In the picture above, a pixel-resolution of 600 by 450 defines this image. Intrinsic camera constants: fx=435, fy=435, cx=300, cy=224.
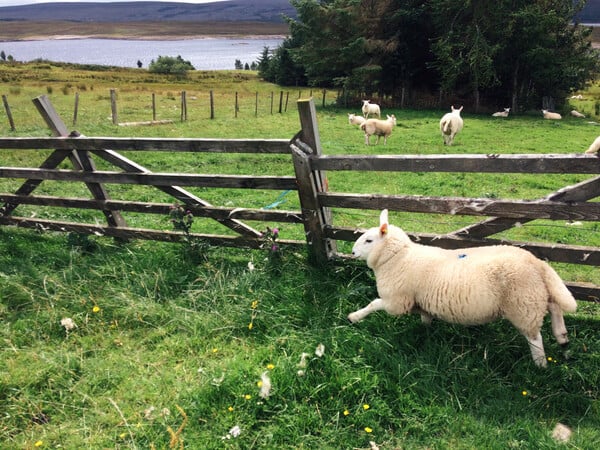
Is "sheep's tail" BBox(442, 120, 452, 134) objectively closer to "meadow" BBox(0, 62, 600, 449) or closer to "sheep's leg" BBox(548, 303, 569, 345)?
"meadow" BBox(0, 62, 600, 449)

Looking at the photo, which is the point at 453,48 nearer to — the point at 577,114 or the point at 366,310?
the point at 577,114

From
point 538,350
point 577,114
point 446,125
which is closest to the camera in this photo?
point 538,350

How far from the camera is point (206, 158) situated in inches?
477

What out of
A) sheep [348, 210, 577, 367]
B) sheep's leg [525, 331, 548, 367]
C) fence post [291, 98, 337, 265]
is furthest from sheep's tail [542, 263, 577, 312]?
fence post [291, 98, 337, 265]

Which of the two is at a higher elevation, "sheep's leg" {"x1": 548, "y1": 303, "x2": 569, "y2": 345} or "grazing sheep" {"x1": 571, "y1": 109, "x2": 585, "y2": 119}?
"grazing sheep" {"x1": 571, "y1": 109, "x2": 585, "y2": 119}

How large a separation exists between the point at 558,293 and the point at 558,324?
32cm

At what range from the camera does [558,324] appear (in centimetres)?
333

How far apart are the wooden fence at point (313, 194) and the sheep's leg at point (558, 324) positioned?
604mm

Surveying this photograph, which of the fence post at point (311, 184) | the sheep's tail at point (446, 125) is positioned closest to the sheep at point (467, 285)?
the fence post at point (311, 184)

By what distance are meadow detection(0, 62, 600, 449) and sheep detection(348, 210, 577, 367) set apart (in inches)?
9.8

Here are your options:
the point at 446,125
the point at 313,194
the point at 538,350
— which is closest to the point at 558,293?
the point at 538,350

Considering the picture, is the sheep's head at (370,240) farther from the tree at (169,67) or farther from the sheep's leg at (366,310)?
the tree at (169,67)

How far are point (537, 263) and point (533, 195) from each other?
6.82 meters

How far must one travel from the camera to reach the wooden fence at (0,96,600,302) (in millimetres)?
3422
